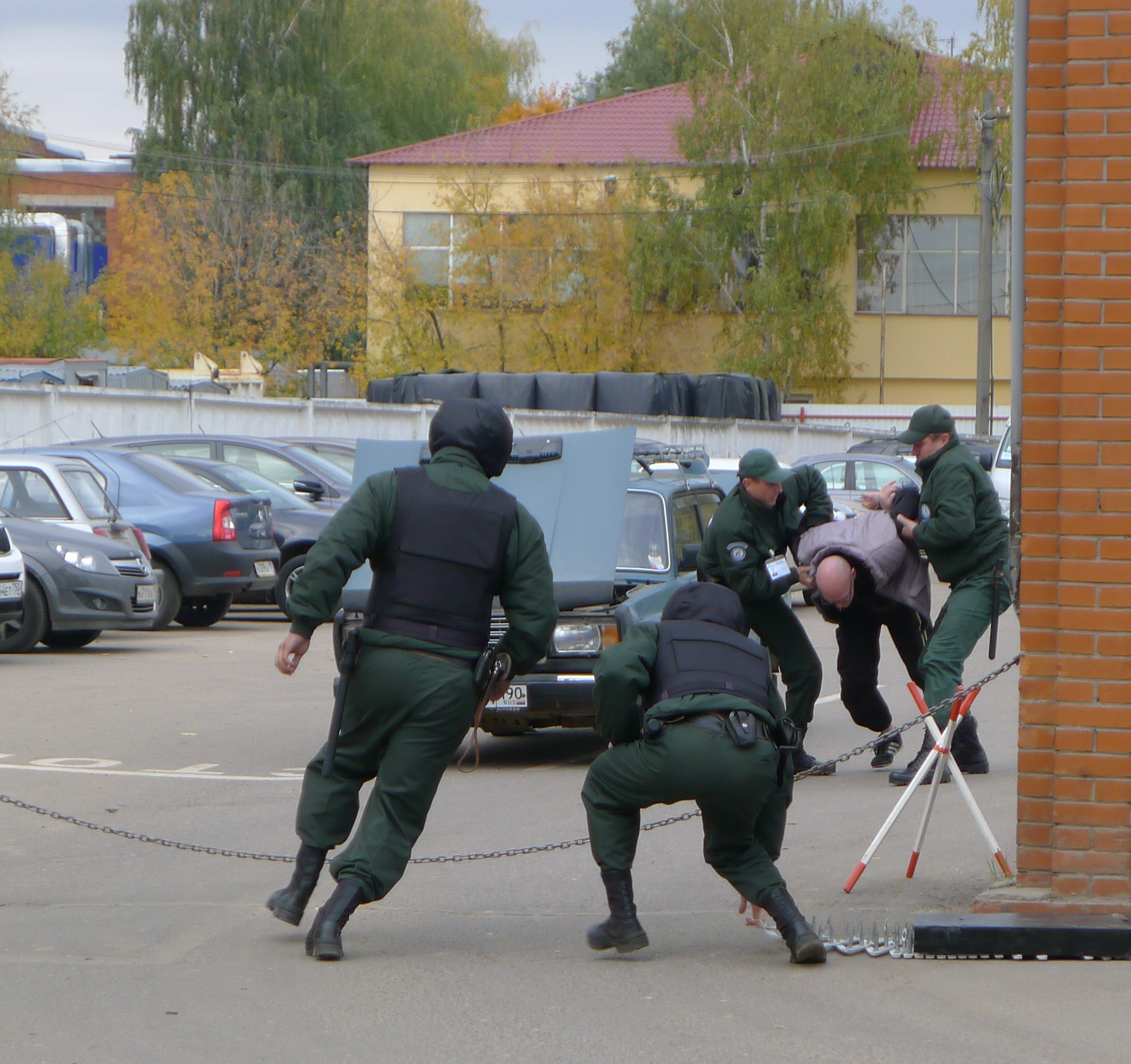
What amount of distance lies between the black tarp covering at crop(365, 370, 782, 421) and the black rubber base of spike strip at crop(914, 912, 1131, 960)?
90.2ft

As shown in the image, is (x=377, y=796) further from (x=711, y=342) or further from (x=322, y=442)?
(x=711, y=342)

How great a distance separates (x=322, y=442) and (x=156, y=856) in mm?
14475

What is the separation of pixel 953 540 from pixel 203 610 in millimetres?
10544

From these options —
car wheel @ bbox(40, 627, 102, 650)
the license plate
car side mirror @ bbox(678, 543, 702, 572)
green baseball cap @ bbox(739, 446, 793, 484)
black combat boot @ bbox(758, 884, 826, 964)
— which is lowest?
car wheel @ bbox(40, 627, 102, 650)

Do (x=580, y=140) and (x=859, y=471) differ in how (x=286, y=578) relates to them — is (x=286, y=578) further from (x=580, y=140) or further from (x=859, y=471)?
(x=580, y=140)

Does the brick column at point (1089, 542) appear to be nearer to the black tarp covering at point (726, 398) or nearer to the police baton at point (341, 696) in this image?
the police baton at point (341, 696)

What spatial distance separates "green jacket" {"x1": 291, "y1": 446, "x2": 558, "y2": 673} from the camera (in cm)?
521

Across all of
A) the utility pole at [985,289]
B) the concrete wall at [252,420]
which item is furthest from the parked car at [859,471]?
the utility pole at [985,289]

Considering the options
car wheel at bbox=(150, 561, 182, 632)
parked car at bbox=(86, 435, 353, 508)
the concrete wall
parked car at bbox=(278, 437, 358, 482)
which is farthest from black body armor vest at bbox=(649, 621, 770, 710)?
the concrete wall

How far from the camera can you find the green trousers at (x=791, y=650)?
8.48 m

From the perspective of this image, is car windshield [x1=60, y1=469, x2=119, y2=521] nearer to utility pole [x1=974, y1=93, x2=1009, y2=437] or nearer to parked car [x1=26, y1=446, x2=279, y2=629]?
parked car [x1=26, y1=446, x2=279, y2=629]

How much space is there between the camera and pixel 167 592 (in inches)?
622

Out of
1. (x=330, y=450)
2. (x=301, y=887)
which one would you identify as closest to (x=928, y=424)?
(x=301, y=887)

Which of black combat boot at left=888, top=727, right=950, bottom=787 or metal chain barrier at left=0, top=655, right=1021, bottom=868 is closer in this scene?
metal chain barrier at left=0, top=655, right=1021, bottom=868
